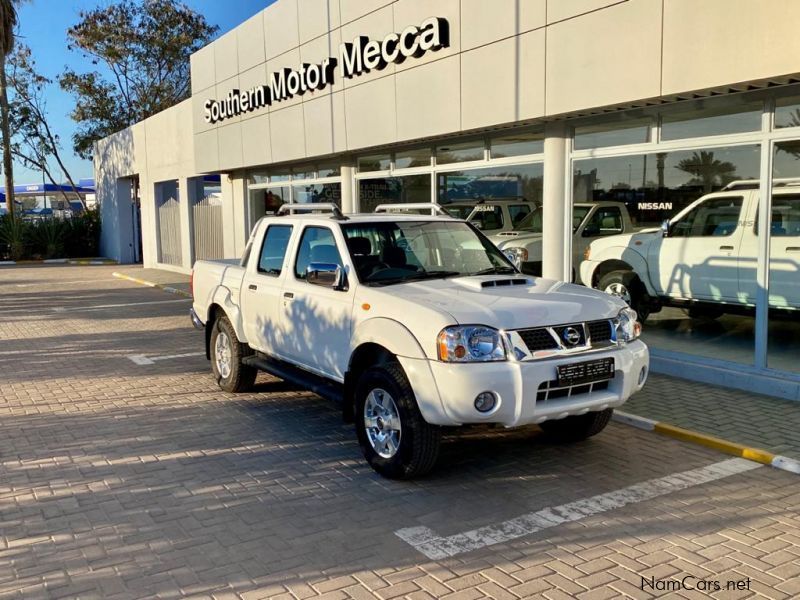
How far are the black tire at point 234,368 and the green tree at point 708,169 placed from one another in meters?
5.26

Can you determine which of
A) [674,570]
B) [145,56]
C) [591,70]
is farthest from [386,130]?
[145,56]

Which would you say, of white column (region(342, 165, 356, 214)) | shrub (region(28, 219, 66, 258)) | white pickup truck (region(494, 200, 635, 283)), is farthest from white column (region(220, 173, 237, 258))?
shrub (region(28, 219, 66, 258))

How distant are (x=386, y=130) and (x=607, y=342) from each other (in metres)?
7.88

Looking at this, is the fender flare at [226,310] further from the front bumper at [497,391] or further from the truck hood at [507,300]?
the front bumper at [497,391]

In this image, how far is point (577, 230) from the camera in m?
9.66

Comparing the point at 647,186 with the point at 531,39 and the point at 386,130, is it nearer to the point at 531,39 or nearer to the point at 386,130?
the point at 531,39

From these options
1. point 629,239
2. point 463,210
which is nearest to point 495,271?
point 629,239

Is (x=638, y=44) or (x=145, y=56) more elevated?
(x=145, y=56)

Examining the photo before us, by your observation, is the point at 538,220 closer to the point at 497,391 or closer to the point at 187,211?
the point at 497,391

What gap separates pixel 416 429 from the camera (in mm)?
4906

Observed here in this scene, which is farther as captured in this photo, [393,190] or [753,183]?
[393,190]

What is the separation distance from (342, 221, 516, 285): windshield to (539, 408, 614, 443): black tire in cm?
137

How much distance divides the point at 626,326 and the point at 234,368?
4061 millimetres

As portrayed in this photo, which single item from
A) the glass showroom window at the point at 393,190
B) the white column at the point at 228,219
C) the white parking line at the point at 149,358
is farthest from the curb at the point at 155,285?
the white parking line at the point at 149,358
